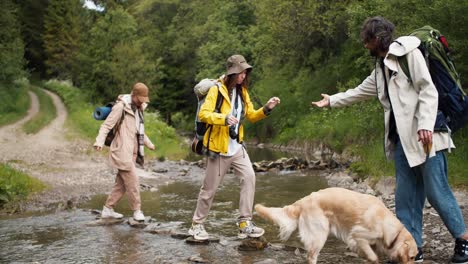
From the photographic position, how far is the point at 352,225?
534 centimetres

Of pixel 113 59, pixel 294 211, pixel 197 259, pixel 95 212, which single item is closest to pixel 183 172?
pixel 95 212

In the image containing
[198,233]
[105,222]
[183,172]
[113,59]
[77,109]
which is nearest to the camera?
[198,233]

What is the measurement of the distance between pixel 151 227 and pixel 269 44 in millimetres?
27290

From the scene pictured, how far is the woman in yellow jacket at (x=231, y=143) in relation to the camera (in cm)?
689

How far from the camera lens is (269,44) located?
112ft

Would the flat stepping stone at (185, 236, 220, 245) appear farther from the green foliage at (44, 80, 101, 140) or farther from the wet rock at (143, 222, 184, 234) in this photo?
the green foliage at (44, 80, 101, 140)

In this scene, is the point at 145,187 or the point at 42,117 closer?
A: the point at 145,187

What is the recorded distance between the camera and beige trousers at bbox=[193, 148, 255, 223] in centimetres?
704

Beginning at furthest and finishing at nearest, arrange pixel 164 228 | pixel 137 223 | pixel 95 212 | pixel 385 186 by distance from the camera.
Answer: pixel 385 186
pixel 95 212
pixel 137 223
pixel 164 228

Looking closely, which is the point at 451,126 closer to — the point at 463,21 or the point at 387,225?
the point at 387,225

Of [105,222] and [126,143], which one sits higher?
[126,143]

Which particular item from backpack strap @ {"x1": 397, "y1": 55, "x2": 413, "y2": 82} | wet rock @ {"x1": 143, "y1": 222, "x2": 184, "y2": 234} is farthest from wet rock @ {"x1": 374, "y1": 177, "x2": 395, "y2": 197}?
backpack strap @ {"x1": 397, "y1": 55, "x2": 413, "y2": 82}

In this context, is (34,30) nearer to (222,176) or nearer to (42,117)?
(42,117)

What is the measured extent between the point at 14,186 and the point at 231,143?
6.22 meters
